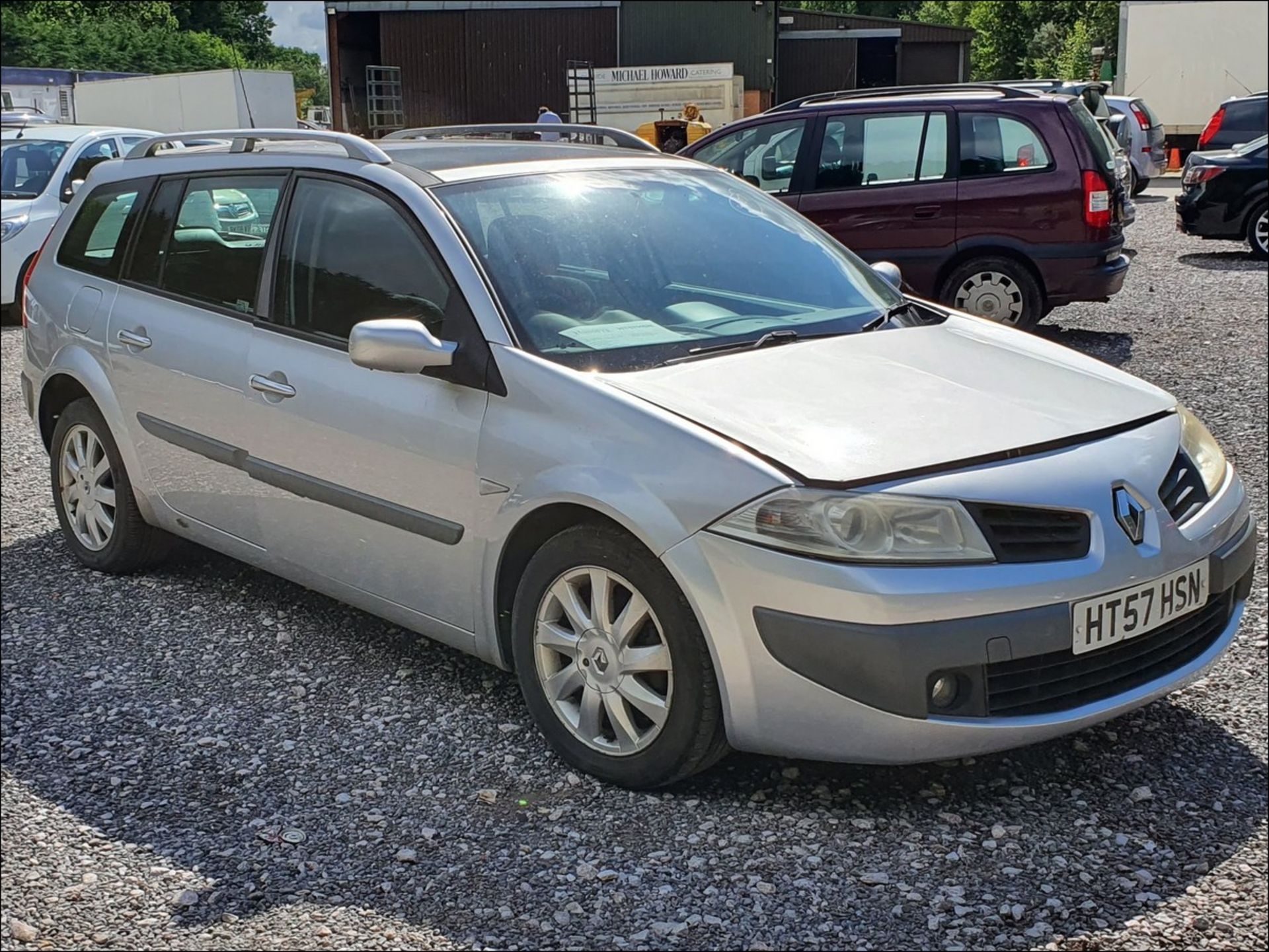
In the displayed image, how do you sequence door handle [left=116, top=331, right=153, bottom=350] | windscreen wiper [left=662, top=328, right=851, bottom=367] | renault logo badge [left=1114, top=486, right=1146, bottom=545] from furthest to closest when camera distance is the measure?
door handle [left=116, top=331, right=153, bottom=350], windscreen wiper [left=662, top=328, right=851, bottom=367], renault logo badge [left=1114, top=486, right=1146, bottom=545]

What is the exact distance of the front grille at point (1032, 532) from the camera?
323cm

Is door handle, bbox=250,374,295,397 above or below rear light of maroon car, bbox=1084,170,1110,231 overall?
below

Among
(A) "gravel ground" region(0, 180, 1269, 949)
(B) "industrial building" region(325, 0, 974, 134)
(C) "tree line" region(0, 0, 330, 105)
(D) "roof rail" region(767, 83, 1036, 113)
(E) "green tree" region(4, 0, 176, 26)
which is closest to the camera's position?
(A) "gravel ground" region(0, 180, 1269, 949)

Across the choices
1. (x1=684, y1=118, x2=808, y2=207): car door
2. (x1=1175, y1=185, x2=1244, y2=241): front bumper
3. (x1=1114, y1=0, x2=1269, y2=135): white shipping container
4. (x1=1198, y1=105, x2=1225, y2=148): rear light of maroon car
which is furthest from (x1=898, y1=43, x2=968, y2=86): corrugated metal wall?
(x1=1198, y1=105, x2=1225, y2=148): rear light of maroon car

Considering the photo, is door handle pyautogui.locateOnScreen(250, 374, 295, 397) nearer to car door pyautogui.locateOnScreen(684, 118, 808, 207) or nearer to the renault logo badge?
the renault logo badge

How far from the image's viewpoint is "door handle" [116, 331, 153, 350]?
508cm

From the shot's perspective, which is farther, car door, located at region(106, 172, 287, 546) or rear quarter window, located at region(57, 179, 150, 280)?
rear quarter window, located at region(57, 179, 150, 280)

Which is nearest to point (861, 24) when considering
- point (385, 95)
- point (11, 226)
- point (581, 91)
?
point (581, 91)

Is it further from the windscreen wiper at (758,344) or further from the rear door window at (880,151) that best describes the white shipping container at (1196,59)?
the windscreen wiper at (758,344)

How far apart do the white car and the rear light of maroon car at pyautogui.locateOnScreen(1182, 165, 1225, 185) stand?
34.0 ft

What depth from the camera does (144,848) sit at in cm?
350

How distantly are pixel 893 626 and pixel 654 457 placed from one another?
26.7 inches

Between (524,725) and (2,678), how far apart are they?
1.79 m

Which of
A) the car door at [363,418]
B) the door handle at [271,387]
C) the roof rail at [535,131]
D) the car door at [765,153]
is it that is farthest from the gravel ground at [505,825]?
the car door at [765,153]
